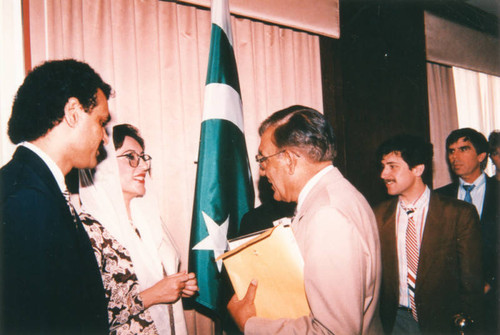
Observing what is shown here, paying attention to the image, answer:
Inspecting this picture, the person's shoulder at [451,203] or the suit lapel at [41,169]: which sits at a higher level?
the suit lapel at [41,169]

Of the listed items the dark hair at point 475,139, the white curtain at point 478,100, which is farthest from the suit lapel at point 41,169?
the white curtain at point 478,100

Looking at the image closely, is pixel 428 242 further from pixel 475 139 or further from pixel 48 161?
pixel 48 161

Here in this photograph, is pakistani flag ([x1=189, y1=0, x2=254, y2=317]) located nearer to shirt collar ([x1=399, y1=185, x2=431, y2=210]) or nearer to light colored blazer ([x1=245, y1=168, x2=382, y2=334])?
light colored blazer ([x1=245, y1=168, x2=382, y2=334])

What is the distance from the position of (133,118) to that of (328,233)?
5.53 ft

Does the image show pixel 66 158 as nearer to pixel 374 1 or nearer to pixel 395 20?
pixel 374 1

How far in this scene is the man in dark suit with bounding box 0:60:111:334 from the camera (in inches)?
33.4

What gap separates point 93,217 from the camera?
1515 mm

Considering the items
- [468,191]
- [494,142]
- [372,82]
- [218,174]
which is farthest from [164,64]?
[494,142]

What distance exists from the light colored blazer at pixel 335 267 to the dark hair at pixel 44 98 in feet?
3.25

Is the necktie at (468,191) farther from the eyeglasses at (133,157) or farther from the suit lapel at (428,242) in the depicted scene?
the eyeglasses at (133,157)

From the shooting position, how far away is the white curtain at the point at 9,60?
1707 mm

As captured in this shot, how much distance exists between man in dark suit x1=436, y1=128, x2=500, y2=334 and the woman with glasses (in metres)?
2.26

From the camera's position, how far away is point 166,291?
1.57m

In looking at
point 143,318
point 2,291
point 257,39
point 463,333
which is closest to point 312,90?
point 257,39
